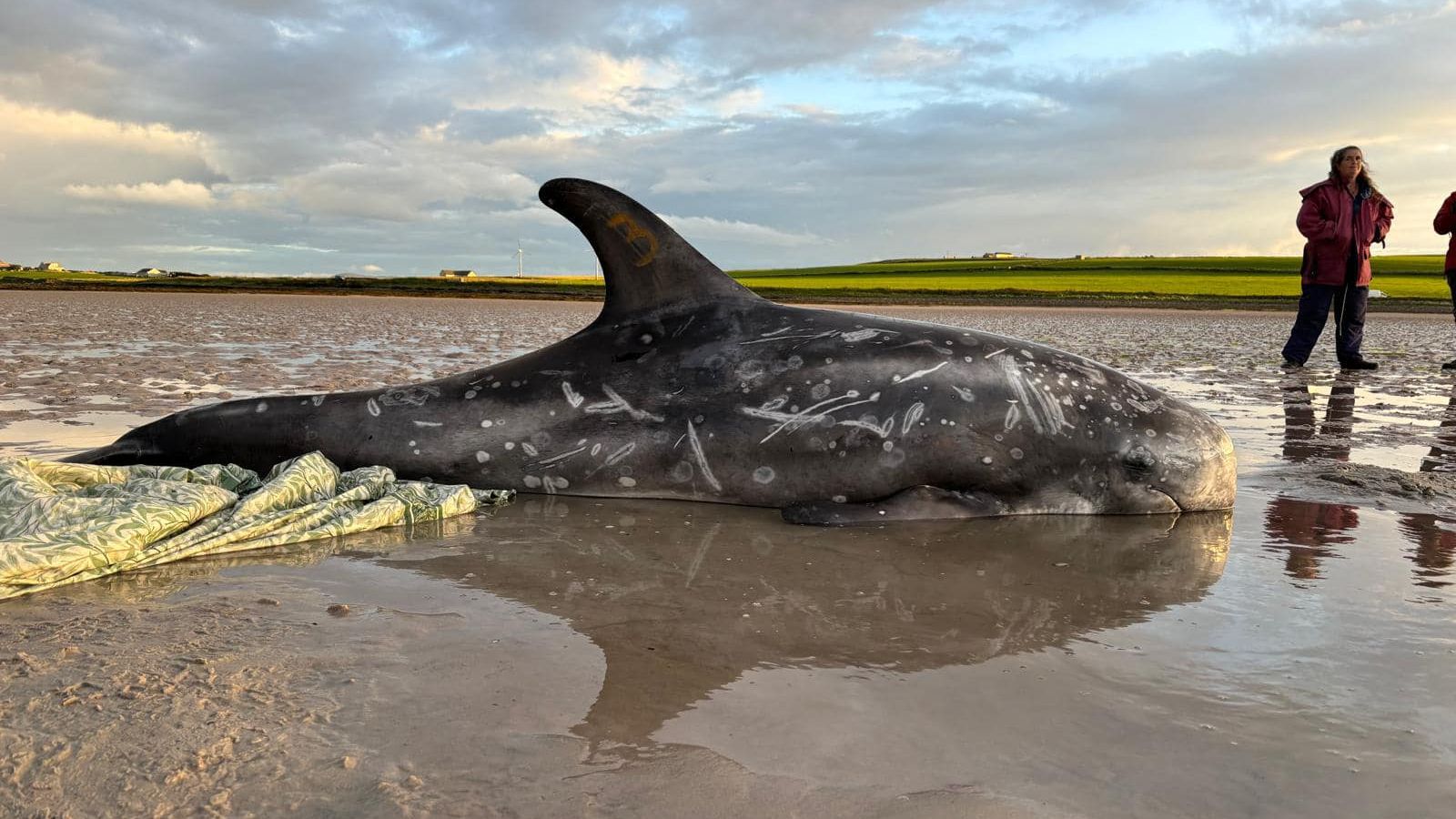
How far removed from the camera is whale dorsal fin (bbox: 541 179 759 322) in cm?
551

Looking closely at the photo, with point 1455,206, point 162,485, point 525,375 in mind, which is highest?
point 1455,206

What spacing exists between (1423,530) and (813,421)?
114 inches

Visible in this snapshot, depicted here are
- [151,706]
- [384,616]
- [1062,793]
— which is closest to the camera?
[1062,793]

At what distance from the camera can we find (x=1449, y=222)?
13.5 metres

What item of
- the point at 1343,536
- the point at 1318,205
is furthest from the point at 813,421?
the point at 1318,205

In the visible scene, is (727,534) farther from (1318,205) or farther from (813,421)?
(1318,205)

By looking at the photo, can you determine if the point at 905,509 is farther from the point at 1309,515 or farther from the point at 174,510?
the point at 174,510

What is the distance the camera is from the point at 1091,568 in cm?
409

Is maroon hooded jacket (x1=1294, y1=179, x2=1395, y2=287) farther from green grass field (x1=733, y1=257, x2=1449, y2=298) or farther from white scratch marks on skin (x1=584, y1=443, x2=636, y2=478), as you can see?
green grass field (x1=733, y1=257, x2=1449, y2=298)

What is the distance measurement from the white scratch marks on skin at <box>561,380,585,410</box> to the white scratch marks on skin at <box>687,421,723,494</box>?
617mm

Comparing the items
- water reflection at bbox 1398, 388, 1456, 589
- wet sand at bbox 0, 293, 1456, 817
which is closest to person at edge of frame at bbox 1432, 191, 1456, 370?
water reflection at bbox 1398, 388, 1456, 589

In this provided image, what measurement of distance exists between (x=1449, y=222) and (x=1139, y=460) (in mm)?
11480

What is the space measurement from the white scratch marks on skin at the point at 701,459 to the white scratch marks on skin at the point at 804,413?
28 cm

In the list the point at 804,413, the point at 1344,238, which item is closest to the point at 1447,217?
the point at 1344,238
